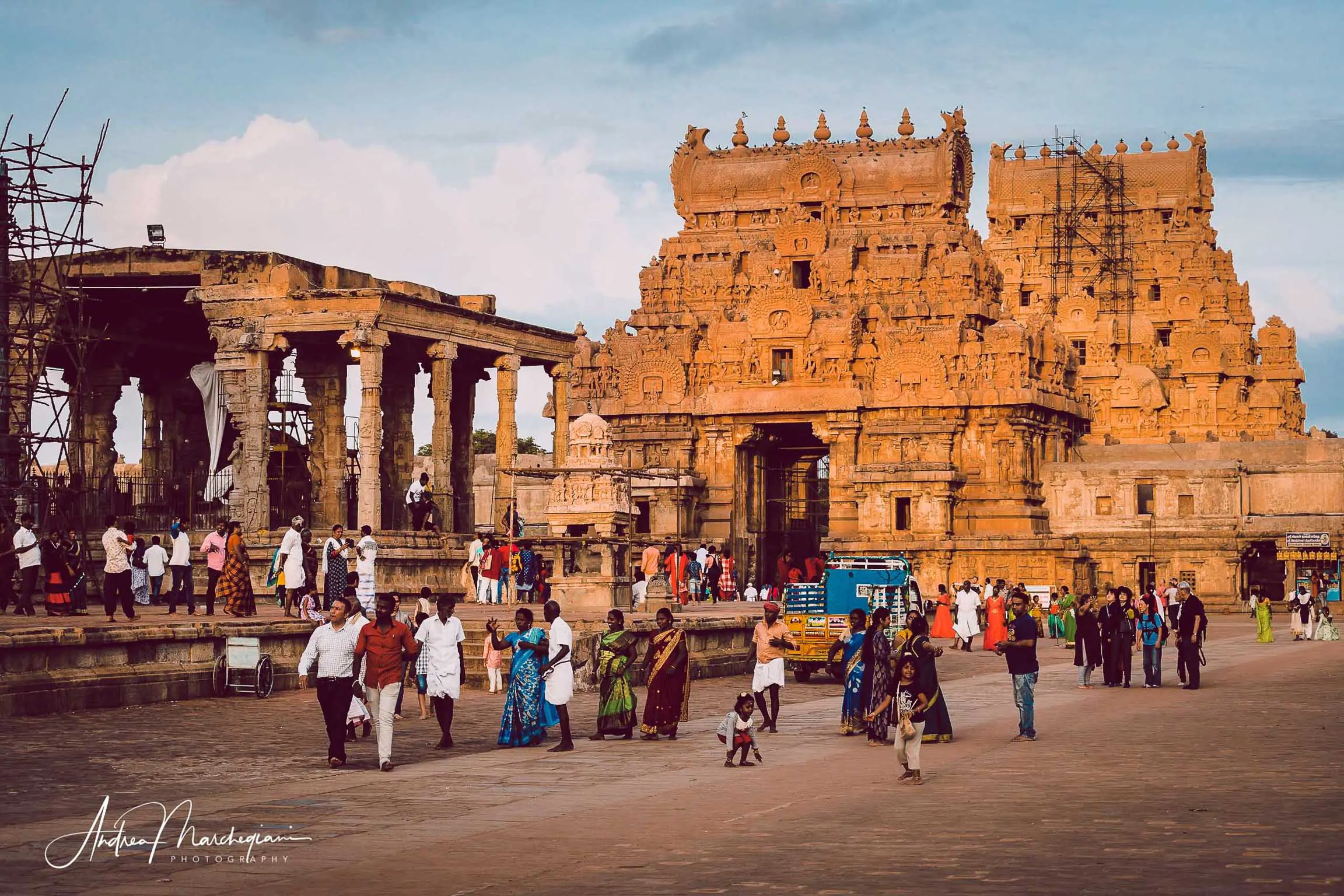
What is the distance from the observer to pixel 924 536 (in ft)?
191

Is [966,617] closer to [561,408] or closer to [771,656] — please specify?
[561,408]

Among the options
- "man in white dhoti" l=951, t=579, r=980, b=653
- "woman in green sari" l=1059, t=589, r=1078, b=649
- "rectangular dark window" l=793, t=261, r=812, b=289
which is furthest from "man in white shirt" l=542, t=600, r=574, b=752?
"rectangular dark window" l=793, t=261, r=812, b=289

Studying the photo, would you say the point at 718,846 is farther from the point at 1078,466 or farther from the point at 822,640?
the point at 1078,466

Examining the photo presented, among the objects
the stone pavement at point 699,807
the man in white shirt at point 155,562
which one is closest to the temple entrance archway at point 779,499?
the man in white shirt at point 155,562

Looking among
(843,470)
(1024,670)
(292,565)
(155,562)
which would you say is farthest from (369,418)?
(843,470)

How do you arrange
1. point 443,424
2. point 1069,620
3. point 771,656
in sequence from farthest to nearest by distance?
point 1069,620 < point 443,424 < point 771,656

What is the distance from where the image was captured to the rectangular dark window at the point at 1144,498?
2381 inches

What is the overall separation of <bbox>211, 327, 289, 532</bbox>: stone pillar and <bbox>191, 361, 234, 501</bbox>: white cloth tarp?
2589 millimetres

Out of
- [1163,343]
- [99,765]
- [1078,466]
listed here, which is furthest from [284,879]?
[1163,343]

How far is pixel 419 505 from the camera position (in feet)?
125

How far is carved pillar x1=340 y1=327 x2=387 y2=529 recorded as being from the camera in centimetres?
3678

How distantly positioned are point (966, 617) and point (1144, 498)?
22928 millimetres

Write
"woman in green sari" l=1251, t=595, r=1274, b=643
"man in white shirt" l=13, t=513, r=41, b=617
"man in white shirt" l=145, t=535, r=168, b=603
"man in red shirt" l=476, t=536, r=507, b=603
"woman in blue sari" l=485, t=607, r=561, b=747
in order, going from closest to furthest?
"woman in blue sari" l=485, t=607, r=561, b=747 → "man in white shirt" l=13, t=513, r=41, b=617 → "man in white shirt" l=145, t=535, r=168, b=603 → "man in red shirt" l=476, t=536, r=507, b=603 → "woman in green sari" l=1251, t=595, r=1274, b=643

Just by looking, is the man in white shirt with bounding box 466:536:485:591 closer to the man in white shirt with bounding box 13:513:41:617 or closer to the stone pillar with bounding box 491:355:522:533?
the stone pillar with bounding box 491:355:522:533
